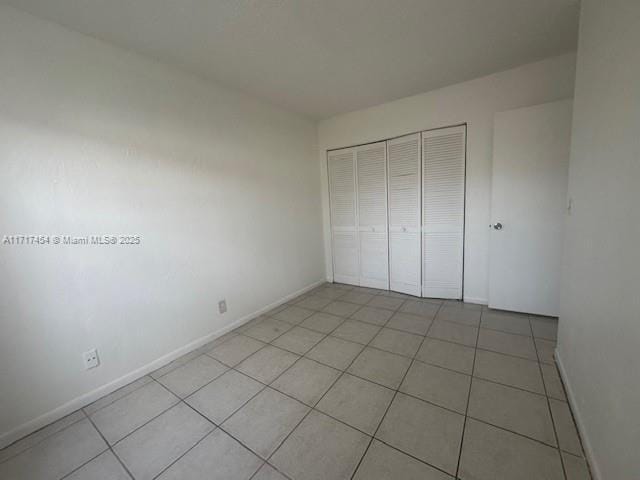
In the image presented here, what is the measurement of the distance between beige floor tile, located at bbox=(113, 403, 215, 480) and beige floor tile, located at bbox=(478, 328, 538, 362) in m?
2.14


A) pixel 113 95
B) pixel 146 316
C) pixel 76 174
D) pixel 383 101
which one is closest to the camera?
pixel 76 174

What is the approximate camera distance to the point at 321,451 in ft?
4.05

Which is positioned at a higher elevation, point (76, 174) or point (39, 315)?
point (76, 174)

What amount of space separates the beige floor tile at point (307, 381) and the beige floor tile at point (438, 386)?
20.3 inches

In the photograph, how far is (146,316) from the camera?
6.25 ft

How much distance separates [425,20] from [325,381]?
2.57m

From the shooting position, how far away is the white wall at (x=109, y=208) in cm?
138

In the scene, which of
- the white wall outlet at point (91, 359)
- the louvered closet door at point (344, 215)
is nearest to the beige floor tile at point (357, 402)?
the white wall outlet at point (91, 359)

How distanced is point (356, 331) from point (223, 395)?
4.10ft

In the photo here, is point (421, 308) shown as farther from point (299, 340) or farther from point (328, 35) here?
point (328, 35)

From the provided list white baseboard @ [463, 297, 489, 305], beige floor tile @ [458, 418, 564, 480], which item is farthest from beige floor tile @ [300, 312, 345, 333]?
white baseboard @ [463, 297, 489, 305]

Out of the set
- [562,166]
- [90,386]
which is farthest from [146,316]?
[562,166]

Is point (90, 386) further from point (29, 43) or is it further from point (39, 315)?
point (29, 43)

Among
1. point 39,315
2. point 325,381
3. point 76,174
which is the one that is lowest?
point 325,381
